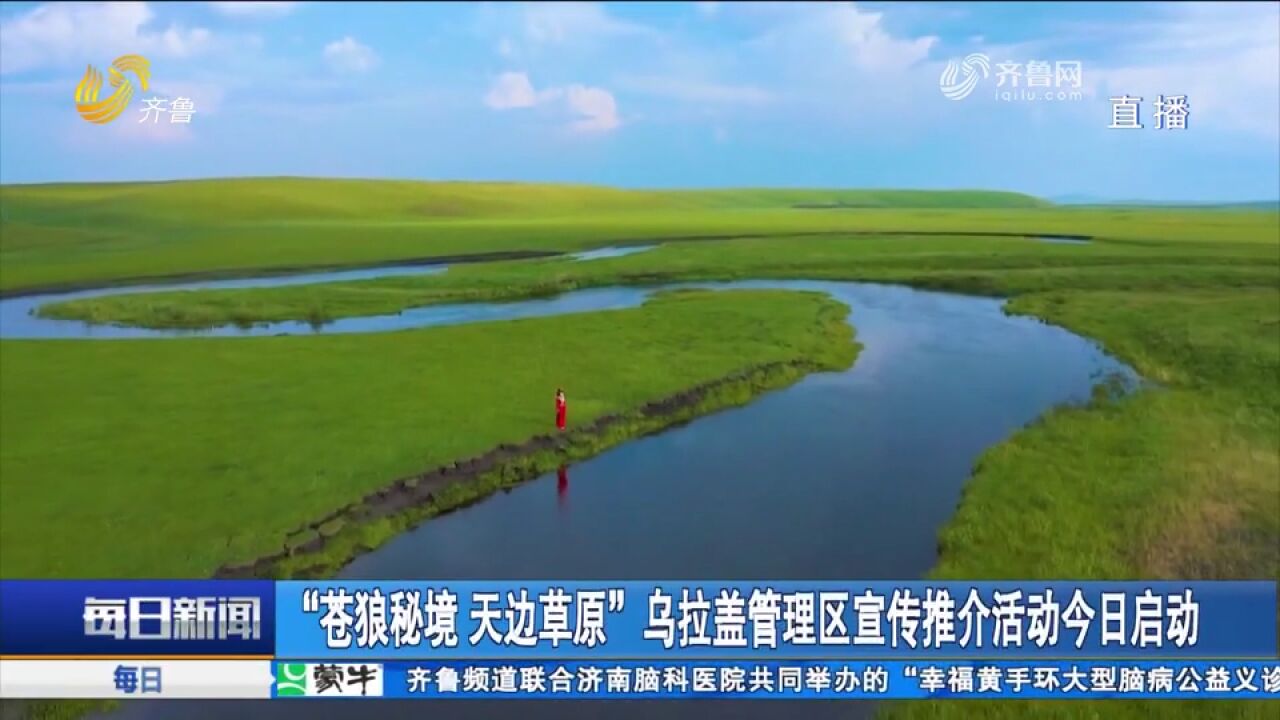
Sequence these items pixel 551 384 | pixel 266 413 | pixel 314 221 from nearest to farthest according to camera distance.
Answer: pixel 266 413 → pixel 551 384 → pixel 314 221

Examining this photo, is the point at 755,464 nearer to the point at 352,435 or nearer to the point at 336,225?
the point at 352,435

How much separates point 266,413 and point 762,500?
33.9ft

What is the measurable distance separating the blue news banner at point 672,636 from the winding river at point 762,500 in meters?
1.78

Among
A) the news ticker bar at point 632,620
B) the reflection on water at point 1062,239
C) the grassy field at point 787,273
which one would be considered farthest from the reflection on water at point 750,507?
the reflection on water at point 1062,239

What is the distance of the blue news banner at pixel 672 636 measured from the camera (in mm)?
6211

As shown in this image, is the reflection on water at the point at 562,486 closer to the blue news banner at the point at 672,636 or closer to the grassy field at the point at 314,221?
the blue news banner at the point at 672,636

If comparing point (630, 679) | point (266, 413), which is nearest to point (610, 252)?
point (266, 413)

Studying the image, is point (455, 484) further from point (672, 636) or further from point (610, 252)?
point (610, 252)

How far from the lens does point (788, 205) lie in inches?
4350

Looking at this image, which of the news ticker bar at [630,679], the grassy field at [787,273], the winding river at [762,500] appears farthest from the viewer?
the grassy field at [787,273]

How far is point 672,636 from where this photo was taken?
640 cm

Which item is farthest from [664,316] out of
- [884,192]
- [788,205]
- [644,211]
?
[884,192]

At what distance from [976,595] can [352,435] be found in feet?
38.7

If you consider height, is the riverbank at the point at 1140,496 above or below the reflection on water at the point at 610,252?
below
